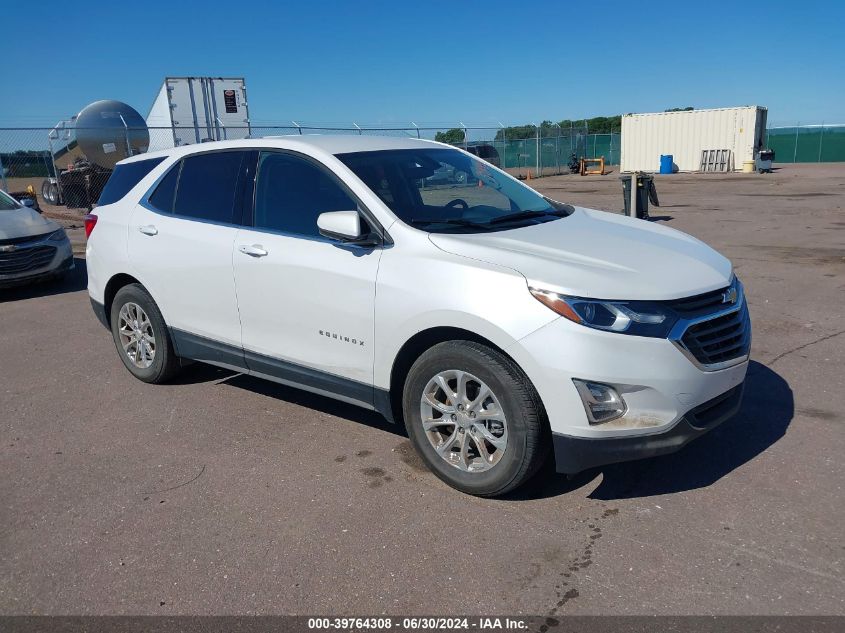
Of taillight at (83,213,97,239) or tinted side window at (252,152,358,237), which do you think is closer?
tinted side window at (252,152,358,237)

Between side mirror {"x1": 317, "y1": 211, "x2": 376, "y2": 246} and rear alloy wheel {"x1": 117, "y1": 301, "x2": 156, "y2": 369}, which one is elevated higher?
side mirror {"x1": 317, "y1": 211, "x2": 376, "y2": 246}

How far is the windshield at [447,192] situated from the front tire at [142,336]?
6.67 feet

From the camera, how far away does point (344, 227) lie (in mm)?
3754

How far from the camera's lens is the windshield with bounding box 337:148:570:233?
159 inches

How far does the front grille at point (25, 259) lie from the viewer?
8781 mm

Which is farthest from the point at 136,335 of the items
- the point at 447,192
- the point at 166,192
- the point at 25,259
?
the point at 25,259

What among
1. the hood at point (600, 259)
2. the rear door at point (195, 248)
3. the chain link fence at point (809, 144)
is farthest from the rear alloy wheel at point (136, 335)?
the chain link fence at point (809, 144)

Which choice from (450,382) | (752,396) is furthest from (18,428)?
(752,396)

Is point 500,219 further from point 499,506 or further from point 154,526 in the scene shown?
point 154,526

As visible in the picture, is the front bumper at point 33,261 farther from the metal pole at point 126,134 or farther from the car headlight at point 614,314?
the metal pole at point 126,134

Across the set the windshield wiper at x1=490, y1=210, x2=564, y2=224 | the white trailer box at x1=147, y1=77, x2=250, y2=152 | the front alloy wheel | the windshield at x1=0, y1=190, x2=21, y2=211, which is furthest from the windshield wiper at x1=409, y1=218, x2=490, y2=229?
the white trailer box at x1=147, y1=77, x2=250, y2=152

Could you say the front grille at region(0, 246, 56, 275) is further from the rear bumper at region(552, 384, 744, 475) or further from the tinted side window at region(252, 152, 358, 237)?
the rear bumper at region(552, 384, 744, 475)

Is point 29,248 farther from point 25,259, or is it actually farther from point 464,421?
point 464,421

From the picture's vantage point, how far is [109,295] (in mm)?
5633
